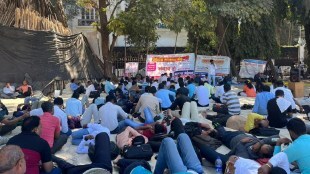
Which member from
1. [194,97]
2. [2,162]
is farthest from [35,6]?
[2,162]

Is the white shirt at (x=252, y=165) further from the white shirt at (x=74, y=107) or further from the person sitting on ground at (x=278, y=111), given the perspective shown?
the white shirt at (x=74, y=107)

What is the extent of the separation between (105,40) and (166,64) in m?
3.83

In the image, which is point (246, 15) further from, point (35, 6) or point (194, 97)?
point (35, 6)

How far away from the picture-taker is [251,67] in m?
24.6

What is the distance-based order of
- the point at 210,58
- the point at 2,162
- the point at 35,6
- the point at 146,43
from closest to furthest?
the point at 2,162 < the point at 35,6 < the point at 210,58 < the point at 146,43

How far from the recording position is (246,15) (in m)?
21.1

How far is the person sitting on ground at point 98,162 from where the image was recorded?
5.21 m

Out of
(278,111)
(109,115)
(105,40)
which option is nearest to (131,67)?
(105,40)

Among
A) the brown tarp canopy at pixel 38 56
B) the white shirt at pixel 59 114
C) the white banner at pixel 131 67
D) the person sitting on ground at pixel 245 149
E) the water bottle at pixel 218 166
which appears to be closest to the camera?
the person sitting on ground at pixel 245 149

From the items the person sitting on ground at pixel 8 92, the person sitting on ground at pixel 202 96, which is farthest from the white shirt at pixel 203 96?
the person sitting on ground at pixel 8 92

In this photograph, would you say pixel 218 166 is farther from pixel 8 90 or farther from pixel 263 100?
pixel 8 90

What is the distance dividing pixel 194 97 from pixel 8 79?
27.8 feet

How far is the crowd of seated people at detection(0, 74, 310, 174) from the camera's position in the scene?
4.85 m

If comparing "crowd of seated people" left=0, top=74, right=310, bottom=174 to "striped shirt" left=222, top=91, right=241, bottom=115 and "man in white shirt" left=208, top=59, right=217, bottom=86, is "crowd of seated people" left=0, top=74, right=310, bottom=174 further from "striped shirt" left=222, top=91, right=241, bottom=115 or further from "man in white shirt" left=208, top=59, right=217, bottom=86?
"man in white shirt" left=208, top=59, right=217, bottom=86
